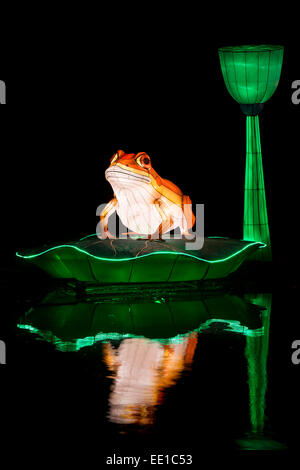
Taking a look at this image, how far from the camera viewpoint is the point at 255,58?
1572 cm

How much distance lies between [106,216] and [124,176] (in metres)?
0.86

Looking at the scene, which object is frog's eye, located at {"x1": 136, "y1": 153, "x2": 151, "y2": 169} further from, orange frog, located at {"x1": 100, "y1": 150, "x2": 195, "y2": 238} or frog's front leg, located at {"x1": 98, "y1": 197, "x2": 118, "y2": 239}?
frog's front leg, located at {"x1": 98, "y1": 197, "x2": 118, "y2": 239}

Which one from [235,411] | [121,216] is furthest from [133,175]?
[235,411]

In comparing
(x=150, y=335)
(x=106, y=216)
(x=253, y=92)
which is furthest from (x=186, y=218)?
(x=150, y=335)

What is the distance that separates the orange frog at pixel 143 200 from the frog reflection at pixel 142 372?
3.86m

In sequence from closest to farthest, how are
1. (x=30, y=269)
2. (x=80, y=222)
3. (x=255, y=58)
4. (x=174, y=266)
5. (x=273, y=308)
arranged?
(x=273, y=308)
(x=174, y=266)
(x=255, y=58)
(x=30, y=269)
(x=80, y=222)

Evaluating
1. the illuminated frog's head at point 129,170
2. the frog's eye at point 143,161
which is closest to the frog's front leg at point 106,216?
the illuminated frog's head at point 129,170

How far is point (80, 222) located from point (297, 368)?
1078 centimetres

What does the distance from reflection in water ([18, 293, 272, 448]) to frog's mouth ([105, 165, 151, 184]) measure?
6.24 feet

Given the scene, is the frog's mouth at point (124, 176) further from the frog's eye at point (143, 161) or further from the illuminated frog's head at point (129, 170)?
the frog's eye at point (143, 161)

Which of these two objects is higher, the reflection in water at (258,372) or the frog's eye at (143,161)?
the frog's eye at (143,161)

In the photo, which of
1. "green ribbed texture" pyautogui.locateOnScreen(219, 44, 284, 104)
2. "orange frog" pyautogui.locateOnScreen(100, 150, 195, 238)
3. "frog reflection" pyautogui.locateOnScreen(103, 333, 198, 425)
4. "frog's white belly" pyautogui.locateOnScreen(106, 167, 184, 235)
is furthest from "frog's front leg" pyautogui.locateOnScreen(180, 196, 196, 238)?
"frog reflection" pyautogui.locateOnScreen(103, 333, 198, 425)

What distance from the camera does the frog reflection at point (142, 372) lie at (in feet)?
24.8

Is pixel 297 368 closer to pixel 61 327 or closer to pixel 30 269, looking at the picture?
pixel 61 327
